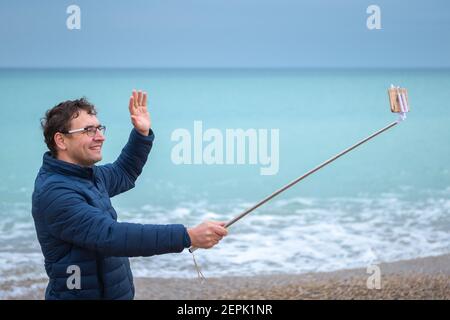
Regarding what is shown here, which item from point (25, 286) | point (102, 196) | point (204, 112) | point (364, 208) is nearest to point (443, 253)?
point (364, 208)

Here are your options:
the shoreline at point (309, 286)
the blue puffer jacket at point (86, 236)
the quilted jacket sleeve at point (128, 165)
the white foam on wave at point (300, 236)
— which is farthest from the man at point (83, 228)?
Answer: the white foam on wave at point (300, 236)

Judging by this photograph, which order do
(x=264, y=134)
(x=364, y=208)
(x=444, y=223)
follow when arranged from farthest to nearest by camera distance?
(x=364, y=208), (x=444, y=223), (x=264, y=134)

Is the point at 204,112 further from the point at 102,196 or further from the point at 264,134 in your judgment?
the point at 102,196

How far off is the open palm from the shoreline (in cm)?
153

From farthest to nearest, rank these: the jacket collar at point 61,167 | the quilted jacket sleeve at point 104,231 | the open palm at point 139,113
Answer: the open palm at point 139,113 → the jacket collar at point 61,167 → the quilted jacket sleeve at point 104,231

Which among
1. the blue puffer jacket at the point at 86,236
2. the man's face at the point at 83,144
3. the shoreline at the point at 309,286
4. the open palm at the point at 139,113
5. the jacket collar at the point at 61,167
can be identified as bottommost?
the shoreline at the point at 309,286

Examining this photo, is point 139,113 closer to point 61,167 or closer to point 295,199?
point 61,167

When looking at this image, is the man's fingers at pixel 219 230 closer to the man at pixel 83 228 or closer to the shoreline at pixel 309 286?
the man at pixel 83 228

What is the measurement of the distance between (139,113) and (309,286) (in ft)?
5.80

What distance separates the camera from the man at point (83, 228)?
1664 millimetres

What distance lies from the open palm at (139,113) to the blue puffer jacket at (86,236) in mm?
224

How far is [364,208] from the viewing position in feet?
15.1

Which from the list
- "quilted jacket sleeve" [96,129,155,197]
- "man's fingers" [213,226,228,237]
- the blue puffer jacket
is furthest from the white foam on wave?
"man's fingers" [213,226,228,237]

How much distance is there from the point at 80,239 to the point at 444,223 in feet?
9.68
